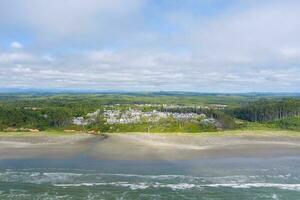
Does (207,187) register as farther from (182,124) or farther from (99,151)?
(182,124)

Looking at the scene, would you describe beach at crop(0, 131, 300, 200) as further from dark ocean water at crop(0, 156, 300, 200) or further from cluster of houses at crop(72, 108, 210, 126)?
cluster of houses at crop(72, 108, 210, 126)

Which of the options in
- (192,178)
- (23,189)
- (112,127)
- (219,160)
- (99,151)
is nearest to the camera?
(23,189)

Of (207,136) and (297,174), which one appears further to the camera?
(207,136)

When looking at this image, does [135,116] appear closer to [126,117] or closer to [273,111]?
[126,117]

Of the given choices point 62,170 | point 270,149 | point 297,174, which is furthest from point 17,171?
point 270,149

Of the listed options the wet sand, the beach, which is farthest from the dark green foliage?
the wet sand

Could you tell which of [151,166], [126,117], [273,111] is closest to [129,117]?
[126,117]
